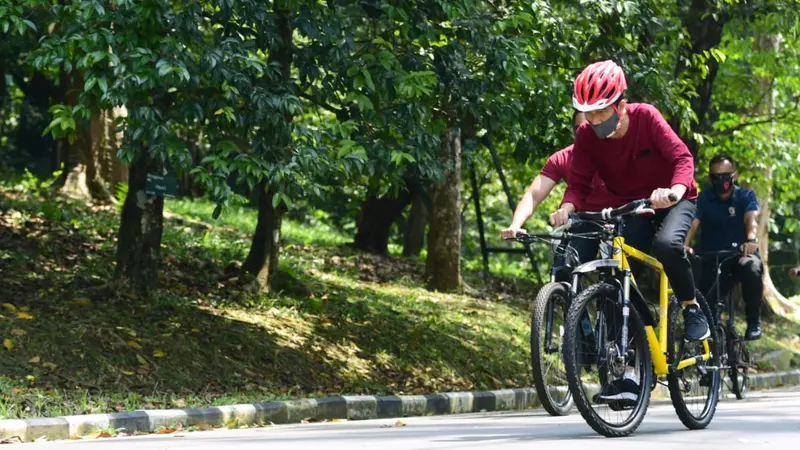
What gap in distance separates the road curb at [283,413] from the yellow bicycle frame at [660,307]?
11.3ft

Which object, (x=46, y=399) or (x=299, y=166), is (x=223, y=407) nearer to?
(x=46, y=399)

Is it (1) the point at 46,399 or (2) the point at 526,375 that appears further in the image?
(2) the point at 526,375

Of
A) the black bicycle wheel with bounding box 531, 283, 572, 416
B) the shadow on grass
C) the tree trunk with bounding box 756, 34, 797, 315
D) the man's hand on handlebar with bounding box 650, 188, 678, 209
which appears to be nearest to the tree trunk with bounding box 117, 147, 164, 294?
the shadow on grass

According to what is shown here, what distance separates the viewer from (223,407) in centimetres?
941

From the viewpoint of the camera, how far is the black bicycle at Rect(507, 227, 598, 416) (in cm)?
703

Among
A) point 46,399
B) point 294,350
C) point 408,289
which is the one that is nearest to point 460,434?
point 46,399

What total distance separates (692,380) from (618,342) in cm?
110

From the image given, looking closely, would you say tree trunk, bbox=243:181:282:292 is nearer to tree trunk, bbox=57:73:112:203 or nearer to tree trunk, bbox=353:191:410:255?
tree trunk, bbox=57:73:112:203

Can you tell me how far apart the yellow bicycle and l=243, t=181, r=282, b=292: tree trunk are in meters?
7.30

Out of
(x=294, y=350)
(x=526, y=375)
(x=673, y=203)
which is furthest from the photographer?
(x=526, y=375)

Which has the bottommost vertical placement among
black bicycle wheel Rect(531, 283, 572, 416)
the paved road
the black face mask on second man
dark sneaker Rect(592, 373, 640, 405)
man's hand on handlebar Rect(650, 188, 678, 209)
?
the paved road

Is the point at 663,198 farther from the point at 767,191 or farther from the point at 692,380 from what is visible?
the point at 767,191

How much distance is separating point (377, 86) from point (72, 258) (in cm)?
471

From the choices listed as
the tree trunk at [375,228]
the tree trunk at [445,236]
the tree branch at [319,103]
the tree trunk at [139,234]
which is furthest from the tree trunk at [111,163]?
the tree branch at [319,103]
